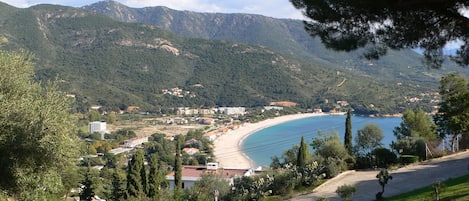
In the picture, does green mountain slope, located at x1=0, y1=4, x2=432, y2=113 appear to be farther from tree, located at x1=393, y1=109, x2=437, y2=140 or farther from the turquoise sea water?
tree, located at x1=393, y1=109, x2=437, y2=140

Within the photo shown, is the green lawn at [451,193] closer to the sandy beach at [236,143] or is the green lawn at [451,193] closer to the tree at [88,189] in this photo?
the tree at [88,189]

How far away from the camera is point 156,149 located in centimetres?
4347

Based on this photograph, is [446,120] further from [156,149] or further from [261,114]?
[261,114]

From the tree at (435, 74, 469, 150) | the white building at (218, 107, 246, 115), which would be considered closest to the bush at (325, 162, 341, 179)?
the tree at (435, 74, 469, 150)

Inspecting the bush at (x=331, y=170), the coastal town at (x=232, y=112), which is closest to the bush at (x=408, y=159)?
the coastal town at (x=232, y=112)

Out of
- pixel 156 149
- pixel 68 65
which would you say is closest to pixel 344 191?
pixel 156 149

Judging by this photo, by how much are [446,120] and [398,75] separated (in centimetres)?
12629

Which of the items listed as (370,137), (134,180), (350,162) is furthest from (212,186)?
(370,137)

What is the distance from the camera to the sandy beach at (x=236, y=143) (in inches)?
1483

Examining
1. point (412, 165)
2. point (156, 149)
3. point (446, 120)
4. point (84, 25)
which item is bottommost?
point (156, 149)

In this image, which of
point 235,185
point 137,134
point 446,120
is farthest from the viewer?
point 137,134

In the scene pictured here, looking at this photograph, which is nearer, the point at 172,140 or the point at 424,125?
the point at 424,125

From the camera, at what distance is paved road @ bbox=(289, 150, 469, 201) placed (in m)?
10.8

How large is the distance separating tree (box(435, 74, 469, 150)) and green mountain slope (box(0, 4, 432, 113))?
6262cm
